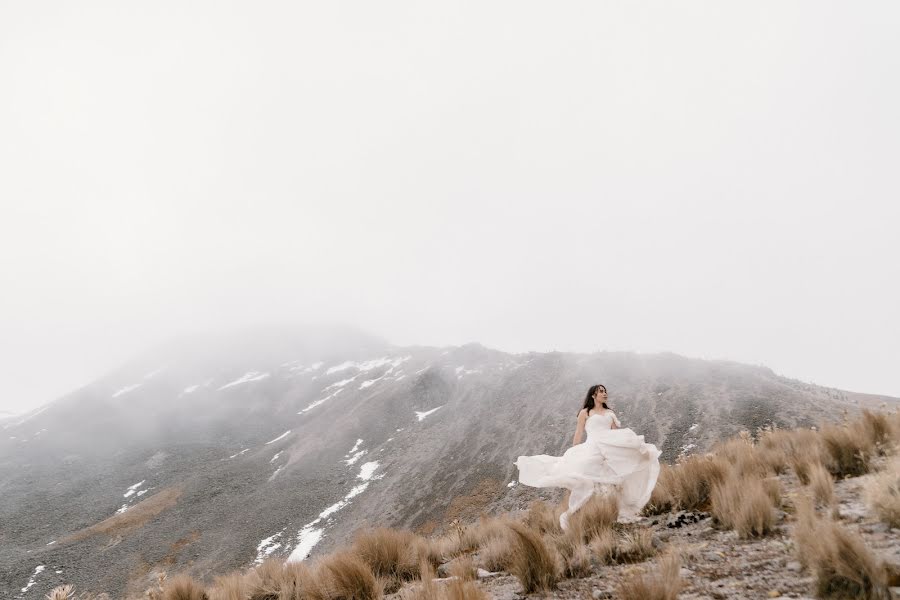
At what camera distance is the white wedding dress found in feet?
24.1

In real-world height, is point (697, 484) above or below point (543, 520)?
above

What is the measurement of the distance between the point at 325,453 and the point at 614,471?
58.5 metres

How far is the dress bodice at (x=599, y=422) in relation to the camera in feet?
26.9

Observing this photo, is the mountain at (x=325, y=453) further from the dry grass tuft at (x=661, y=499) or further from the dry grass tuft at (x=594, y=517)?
the dry grass tuft at (x=594, y=517)

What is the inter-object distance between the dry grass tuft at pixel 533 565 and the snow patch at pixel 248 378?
120735 millimetres

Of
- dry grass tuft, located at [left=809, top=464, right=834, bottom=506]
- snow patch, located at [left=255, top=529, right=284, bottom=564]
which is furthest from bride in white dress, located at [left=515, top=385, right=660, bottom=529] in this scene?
snow patch, located at [left=255, top=529, right=284, bottom=564]

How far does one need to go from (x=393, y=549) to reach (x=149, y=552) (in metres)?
50.8

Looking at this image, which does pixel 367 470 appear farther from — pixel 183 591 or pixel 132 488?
pixel 183 591

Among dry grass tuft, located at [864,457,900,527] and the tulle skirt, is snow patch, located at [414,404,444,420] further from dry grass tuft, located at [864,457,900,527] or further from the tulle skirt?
dry grass tuft, located at [864,457,900,527]

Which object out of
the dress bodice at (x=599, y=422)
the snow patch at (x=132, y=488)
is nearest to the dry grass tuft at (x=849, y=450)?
the dress bodice at (x=599, y=422)

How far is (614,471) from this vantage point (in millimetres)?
7484

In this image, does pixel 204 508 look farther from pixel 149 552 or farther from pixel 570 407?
pixel 570 407

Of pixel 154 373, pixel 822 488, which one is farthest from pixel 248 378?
pixel 822 488

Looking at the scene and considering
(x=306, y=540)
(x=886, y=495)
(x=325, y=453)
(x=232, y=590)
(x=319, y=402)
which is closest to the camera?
(x=886, y=495)
